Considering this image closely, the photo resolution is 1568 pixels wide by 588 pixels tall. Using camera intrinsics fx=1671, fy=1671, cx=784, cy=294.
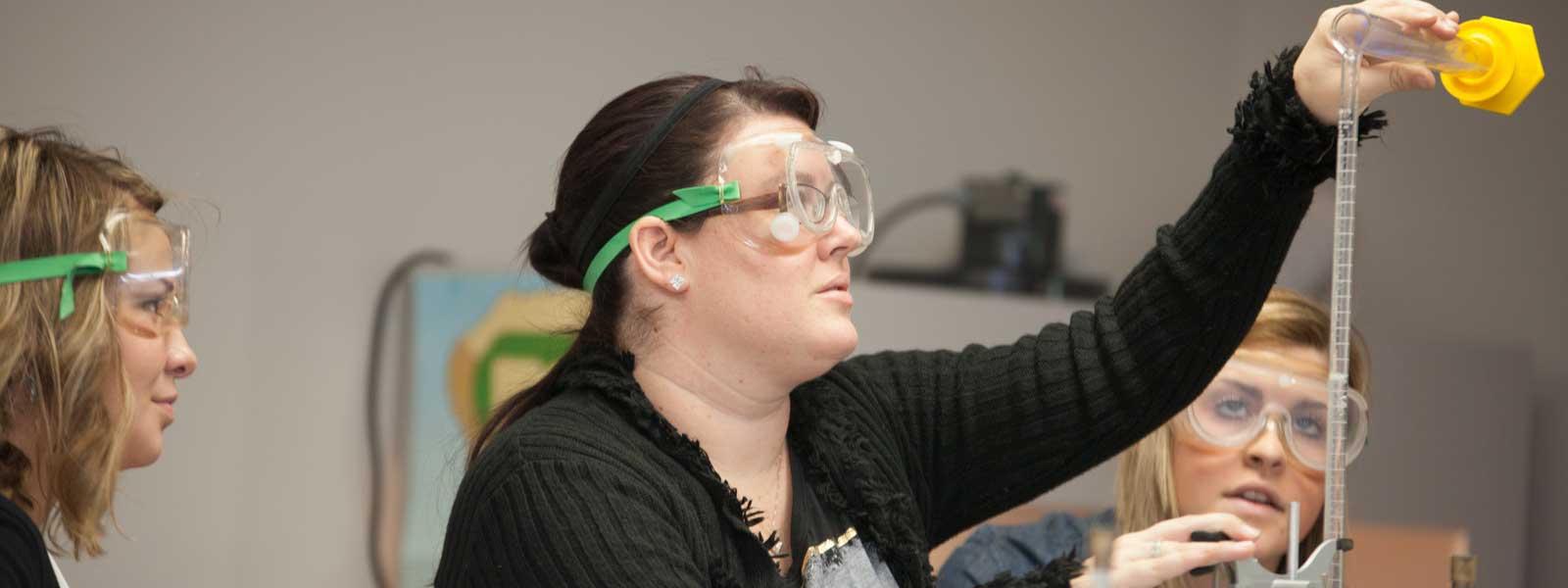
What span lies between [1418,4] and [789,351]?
55 cm

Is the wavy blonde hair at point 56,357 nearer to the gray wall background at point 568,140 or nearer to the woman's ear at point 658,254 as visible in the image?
the woman's ear at point 658,254

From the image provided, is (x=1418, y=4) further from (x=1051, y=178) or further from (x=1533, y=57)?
(x=1051, y=178)

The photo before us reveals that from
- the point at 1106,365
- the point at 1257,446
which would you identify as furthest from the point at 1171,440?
the point at 1106,365

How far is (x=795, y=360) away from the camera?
1.39 m

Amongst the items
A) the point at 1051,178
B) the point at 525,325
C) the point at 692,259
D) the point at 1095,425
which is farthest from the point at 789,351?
the point at 1051,178

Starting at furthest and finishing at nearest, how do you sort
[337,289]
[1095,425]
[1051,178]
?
1. [1051,178]
2. [337,289]
3. [1095,425]

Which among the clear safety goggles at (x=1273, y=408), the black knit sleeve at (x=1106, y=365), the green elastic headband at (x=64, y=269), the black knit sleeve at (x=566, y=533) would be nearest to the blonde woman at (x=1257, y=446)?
the clear safety goggles at (x=1273, y=408)

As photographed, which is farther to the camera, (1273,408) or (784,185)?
(1273,408)

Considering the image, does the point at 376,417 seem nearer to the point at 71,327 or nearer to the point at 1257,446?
the point at 71,327

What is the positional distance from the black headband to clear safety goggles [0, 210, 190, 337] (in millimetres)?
375

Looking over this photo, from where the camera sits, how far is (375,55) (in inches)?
106

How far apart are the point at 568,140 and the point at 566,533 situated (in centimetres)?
174

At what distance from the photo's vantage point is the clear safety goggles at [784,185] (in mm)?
1420

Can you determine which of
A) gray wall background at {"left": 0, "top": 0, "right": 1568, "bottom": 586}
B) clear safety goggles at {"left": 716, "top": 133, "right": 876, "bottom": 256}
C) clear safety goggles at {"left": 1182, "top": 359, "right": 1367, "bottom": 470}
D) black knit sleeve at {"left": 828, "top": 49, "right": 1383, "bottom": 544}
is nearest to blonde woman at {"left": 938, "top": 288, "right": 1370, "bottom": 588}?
clear safety goggles at {"left": 1182, "top": 359, "right": 1367, "bottom": 470}
